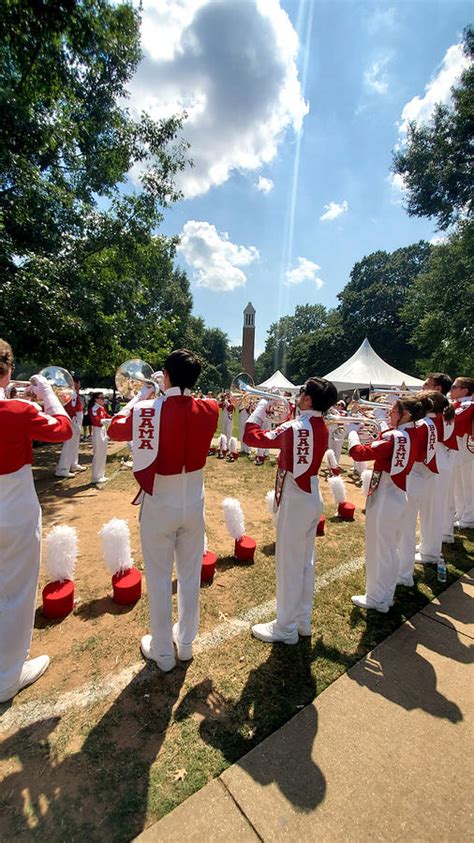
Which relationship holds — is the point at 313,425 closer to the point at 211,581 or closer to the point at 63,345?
the point at 211,581

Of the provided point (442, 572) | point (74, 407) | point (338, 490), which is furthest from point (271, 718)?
point (74, 407)

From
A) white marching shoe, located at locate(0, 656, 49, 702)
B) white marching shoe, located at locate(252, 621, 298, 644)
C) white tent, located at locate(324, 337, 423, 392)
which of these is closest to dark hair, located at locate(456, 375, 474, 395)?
white marching shoe, located at locate(252, 621, 298, 644)

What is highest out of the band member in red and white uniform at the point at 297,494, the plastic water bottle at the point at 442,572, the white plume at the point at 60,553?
the band member in red and white uniform at the point at 297,494

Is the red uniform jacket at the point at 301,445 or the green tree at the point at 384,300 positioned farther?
the green tree at the point at 384,300

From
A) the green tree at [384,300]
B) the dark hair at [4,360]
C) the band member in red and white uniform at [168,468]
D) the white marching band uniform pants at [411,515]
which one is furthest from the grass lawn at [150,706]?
the green tree at [384,300]

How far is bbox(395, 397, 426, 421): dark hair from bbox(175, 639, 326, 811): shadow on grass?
248 centimetres

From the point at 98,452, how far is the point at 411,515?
696 cm

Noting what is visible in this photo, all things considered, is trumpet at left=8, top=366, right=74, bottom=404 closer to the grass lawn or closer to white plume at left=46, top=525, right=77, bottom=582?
white plume at left=46, top=525, right=77, bottom=582

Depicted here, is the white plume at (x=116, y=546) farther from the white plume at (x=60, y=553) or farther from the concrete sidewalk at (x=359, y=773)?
the concrete sidewalk at (x=359, y=773)

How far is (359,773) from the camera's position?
2197 mm

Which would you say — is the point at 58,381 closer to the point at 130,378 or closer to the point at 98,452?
the point at 130,378

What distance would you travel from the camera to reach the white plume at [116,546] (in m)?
3.96

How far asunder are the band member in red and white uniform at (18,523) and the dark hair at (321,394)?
2.08m

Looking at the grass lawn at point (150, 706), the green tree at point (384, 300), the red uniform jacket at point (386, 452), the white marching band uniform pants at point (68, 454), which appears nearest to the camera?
the grass lawn at point (150, 706)
